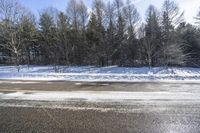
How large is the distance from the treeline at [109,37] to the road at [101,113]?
25500mm

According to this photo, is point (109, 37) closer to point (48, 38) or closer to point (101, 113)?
point (48, 38)

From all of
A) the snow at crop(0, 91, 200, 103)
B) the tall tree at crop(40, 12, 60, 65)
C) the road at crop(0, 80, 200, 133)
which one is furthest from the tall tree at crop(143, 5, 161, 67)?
the road at crop(0, 80, 200, 133)

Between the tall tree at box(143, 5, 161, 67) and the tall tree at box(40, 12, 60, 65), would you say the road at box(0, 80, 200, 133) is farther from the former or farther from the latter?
the tall tree at box(40, 12, 60, 65)

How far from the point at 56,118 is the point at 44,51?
41.7 metres

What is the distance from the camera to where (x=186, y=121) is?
5680mm

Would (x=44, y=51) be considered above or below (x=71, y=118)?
above

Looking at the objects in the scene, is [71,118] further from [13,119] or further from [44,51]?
[44,51]

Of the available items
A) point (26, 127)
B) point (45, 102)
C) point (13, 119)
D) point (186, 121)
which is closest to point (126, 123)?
point (186, 121)

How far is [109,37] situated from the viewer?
129 feet

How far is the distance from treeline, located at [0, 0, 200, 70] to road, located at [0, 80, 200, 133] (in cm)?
2550

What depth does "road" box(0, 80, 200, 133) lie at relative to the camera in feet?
17.7

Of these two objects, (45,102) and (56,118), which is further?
(45,102)

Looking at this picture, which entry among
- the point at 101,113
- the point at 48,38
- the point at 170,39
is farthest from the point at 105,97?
the point at 48,38

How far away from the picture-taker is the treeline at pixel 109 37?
34938 millimetres
